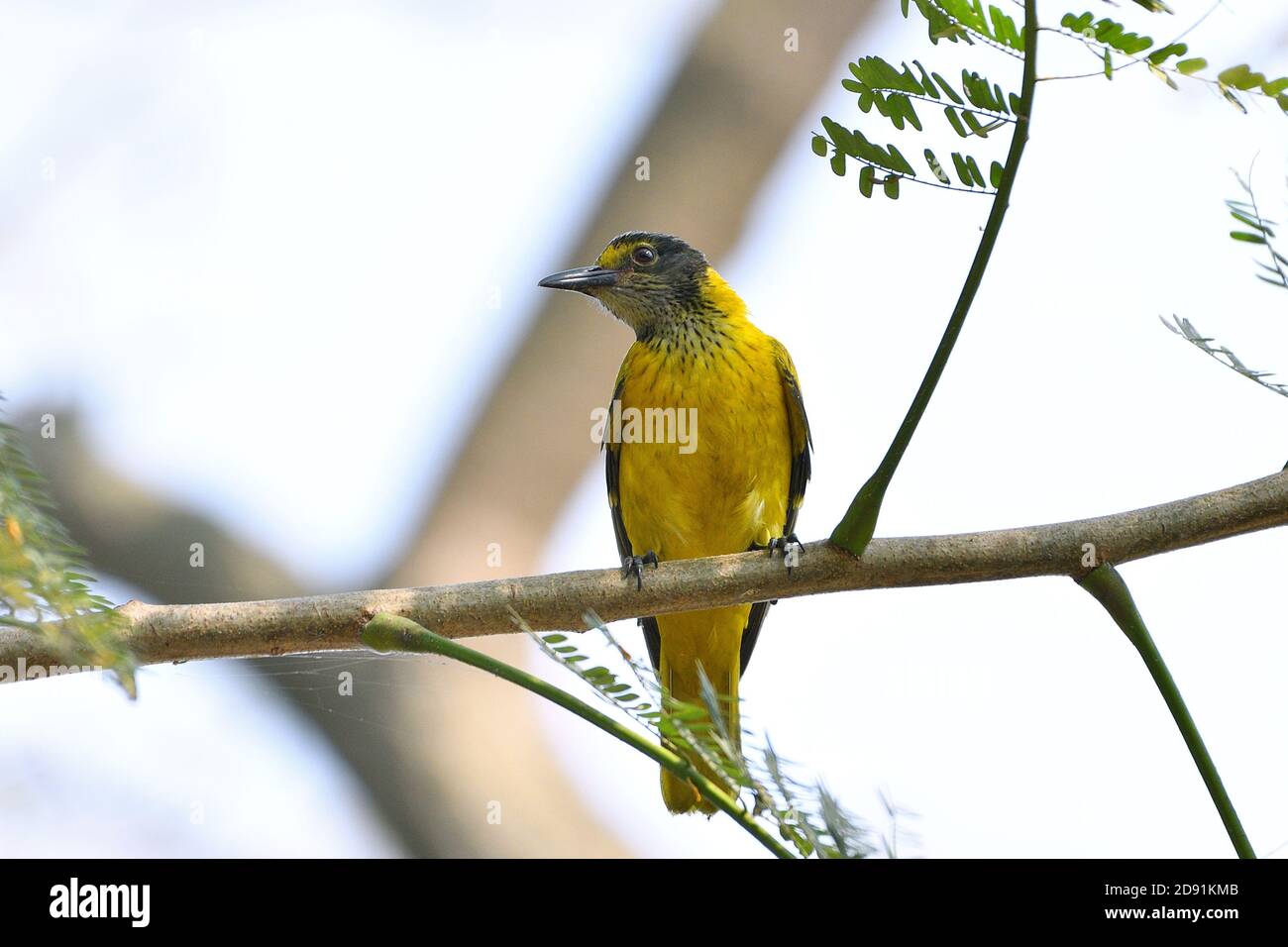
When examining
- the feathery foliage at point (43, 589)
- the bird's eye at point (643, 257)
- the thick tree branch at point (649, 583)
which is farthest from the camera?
Answer: the bird's eye at point (643, 257)

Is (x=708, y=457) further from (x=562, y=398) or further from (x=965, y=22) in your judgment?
(x=965, y=22)

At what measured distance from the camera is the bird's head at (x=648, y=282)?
4500mm

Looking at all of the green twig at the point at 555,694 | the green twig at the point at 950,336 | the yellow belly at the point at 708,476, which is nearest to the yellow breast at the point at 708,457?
the yellow belly at the point at 708,476

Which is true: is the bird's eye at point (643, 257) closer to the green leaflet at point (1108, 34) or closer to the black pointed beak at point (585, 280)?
the black pointed beak at point (585, 280)

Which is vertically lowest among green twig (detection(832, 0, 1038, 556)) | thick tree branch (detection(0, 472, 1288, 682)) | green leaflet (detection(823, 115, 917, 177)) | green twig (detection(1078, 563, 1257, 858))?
green twig (detection(1078, 563, 1257, 858))

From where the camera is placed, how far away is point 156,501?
493 cm

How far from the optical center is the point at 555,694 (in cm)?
151

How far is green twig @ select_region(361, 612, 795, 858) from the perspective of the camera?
4.29ft

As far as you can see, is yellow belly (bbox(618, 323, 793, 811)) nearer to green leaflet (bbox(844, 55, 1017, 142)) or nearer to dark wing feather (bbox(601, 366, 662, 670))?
dark wing feather (bbox(601, 366, 662, 670))

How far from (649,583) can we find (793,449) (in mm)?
2012

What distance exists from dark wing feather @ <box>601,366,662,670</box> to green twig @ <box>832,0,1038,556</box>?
2.22m

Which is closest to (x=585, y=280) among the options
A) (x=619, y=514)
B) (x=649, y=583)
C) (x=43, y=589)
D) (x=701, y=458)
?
(x=619, y=514)

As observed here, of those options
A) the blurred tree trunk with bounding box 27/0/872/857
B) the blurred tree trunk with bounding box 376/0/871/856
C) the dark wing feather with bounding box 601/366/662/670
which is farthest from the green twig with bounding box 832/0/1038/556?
the blurred tree trunk with bounding box 376/0/871/856
